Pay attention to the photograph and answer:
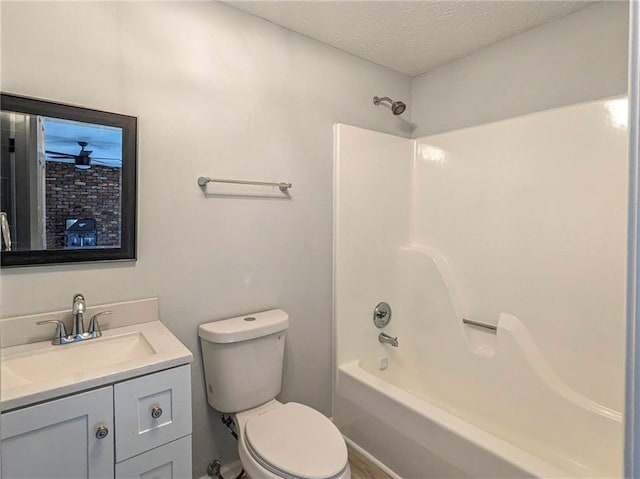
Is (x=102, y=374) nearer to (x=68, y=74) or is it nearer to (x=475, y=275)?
(x=68, y=74)

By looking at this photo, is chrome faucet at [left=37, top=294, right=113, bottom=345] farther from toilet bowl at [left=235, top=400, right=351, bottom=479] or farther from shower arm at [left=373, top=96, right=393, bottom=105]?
shower arm at [left=373, top=96, right=393, bottom=105]

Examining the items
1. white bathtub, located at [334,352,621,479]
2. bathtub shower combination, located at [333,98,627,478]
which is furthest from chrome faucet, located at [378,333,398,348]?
white bathtub, located at [334,352,621,479]

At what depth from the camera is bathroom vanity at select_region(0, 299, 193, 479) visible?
3.11 feet

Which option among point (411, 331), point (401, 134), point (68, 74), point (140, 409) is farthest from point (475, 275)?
point (68, 74)

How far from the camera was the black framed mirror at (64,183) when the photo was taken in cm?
124

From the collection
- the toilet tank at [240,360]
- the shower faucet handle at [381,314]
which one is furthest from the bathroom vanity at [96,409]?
the shower faucet handle at [381,314]

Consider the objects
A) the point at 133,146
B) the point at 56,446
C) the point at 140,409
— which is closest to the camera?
the point at 56,446

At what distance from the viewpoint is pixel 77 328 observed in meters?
1.32

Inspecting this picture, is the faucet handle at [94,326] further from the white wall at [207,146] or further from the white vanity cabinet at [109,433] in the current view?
the white vanity cabinet at [109,433]

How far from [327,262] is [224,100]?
1.06 meters

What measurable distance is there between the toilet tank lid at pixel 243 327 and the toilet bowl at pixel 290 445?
14.4 inches

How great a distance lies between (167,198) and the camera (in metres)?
1.58

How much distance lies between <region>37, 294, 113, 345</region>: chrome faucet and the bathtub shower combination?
50.5 inches

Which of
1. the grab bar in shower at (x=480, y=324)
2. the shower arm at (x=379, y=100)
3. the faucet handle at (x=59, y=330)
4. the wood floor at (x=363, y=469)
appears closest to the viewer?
the faucet handle at (x=59, y=330)
